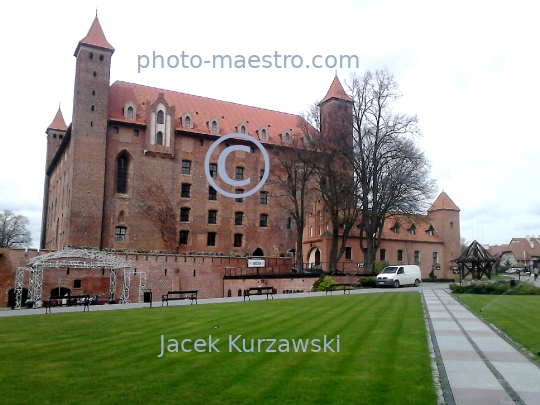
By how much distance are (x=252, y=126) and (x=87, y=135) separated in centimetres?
1827

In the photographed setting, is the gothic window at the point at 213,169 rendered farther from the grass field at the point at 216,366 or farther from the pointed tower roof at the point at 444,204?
the grass field at the point at 216,366

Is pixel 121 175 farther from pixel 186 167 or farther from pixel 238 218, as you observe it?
pixel 238 218

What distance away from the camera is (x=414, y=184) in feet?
124

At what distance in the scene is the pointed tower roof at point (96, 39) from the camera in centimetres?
4351

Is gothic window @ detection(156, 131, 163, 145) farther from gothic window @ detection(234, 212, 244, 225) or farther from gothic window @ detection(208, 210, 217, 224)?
gothic window @ detection(234, 212, 244, 225)

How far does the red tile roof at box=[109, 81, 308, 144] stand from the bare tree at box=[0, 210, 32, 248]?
33.3m

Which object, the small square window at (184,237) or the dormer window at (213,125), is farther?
the dormer window at (213,125)

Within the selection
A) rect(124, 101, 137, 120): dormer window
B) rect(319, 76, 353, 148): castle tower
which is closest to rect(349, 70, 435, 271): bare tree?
rect(319, 76, 353, 148): castle tower

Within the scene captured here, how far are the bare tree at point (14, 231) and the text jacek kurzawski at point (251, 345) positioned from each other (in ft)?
219

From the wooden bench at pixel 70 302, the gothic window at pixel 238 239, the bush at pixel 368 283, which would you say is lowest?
the wooden bench at pixel 70 302

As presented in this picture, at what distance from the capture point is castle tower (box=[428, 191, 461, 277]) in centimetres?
5275

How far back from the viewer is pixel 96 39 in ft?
145

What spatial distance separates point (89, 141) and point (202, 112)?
13254mm

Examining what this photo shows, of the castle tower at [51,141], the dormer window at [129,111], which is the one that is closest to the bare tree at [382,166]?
the dormer window at [129,111]
